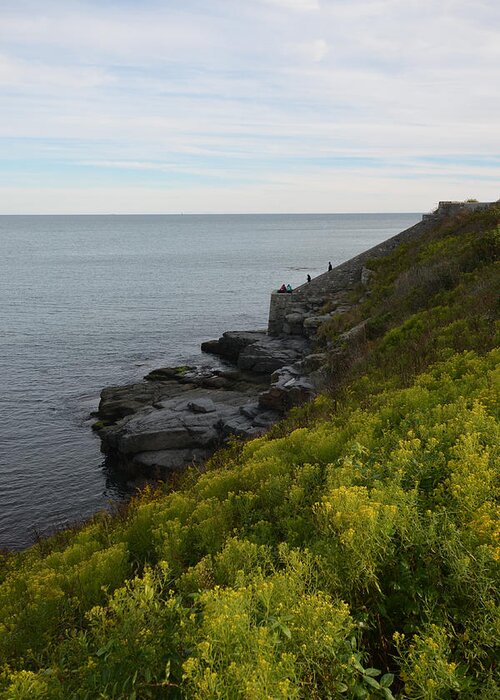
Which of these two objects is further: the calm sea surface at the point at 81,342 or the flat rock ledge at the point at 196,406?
the calm sea surface at the point at 81,342

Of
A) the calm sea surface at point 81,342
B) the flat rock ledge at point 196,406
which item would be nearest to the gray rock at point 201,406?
the flat rock ledge at point 196,406

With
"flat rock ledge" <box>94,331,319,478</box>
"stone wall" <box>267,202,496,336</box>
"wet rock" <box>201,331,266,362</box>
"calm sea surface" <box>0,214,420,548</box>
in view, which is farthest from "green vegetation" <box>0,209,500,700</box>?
"wet rock" <box>201,331,266,362</box>

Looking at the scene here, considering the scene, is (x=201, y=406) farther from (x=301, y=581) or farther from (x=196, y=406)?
(x=301, y=581)

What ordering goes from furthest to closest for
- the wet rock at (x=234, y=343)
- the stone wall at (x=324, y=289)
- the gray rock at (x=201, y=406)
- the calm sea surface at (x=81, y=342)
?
the wet rock at (x=234, y=343) → the stone wall at (x=324, y=289) → the gray rock at (x=201, y=406) → the calm sea surface at (x=81, y=342)

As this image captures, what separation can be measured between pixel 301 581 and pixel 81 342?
1618 inches

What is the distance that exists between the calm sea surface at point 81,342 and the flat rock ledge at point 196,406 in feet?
4.60

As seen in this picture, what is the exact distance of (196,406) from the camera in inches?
886

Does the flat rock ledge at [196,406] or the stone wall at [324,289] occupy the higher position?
the stone wall at [324,289]

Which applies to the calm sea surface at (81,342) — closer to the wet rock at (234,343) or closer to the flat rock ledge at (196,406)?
the flat rock ledge at (196,406)

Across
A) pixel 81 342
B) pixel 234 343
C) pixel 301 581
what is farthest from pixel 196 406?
pixel 81 342

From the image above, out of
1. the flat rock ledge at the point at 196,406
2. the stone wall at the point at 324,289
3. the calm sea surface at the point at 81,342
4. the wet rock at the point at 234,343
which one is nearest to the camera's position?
the flat rock ledge at the point at 196,406

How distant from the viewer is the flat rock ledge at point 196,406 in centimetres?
1939

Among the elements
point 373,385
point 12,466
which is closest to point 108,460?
point 12,466

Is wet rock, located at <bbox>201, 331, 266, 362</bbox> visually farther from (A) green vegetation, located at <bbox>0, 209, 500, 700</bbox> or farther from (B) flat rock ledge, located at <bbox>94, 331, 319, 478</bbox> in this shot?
(A) green vegetation, located at <bbox>0, 209, 500, 700</bbox>
